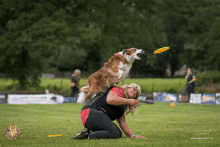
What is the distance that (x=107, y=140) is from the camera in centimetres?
601

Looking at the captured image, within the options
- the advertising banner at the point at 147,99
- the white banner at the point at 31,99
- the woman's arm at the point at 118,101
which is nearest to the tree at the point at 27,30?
the white banner at the point at 31,99

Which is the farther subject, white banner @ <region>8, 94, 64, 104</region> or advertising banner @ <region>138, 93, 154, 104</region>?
advertising banner @ <region>138, 93, 154, 104</region>


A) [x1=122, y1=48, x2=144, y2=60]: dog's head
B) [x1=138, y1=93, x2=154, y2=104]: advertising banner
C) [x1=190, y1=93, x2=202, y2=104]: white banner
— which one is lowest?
[x1=138, y1=93, x2=154, y2=104]: advertising banner

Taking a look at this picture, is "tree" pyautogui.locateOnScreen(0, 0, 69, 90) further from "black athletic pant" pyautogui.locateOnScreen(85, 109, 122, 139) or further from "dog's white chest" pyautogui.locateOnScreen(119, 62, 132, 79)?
"black athletic pant" pyautogui.locateOnScreen(85, 109, 122, 139)

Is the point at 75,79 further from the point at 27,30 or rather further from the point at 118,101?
the point at 118,101

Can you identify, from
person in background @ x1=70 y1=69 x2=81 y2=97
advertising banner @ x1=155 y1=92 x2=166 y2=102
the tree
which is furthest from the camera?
advertising banner @ x1=155 y1=92 x2=166 y2=102

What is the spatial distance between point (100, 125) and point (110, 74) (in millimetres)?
972

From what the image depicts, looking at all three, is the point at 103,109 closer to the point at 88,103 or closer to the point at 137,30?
the point at 88,103

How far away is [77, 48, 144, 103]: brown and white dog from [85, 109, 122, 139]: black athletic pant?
1.26ft

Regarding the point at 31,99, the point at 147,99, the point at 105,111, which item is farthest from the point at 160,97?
the point at 105,111

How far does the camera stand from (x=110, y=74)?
617 cm

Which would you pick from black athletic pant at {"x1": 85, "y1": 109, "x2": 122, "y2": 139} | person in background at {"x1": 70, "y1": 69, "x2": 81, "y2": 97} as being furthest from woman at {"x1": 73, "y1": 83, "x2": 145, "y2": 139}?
person in background at {"x1": 70, "y1": 69, "x2": 81, "y2": 97}

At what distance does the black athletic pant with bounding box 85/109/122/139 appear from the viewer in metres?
6.09

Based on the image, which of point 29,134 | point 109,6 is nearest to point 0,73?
point 109,6
